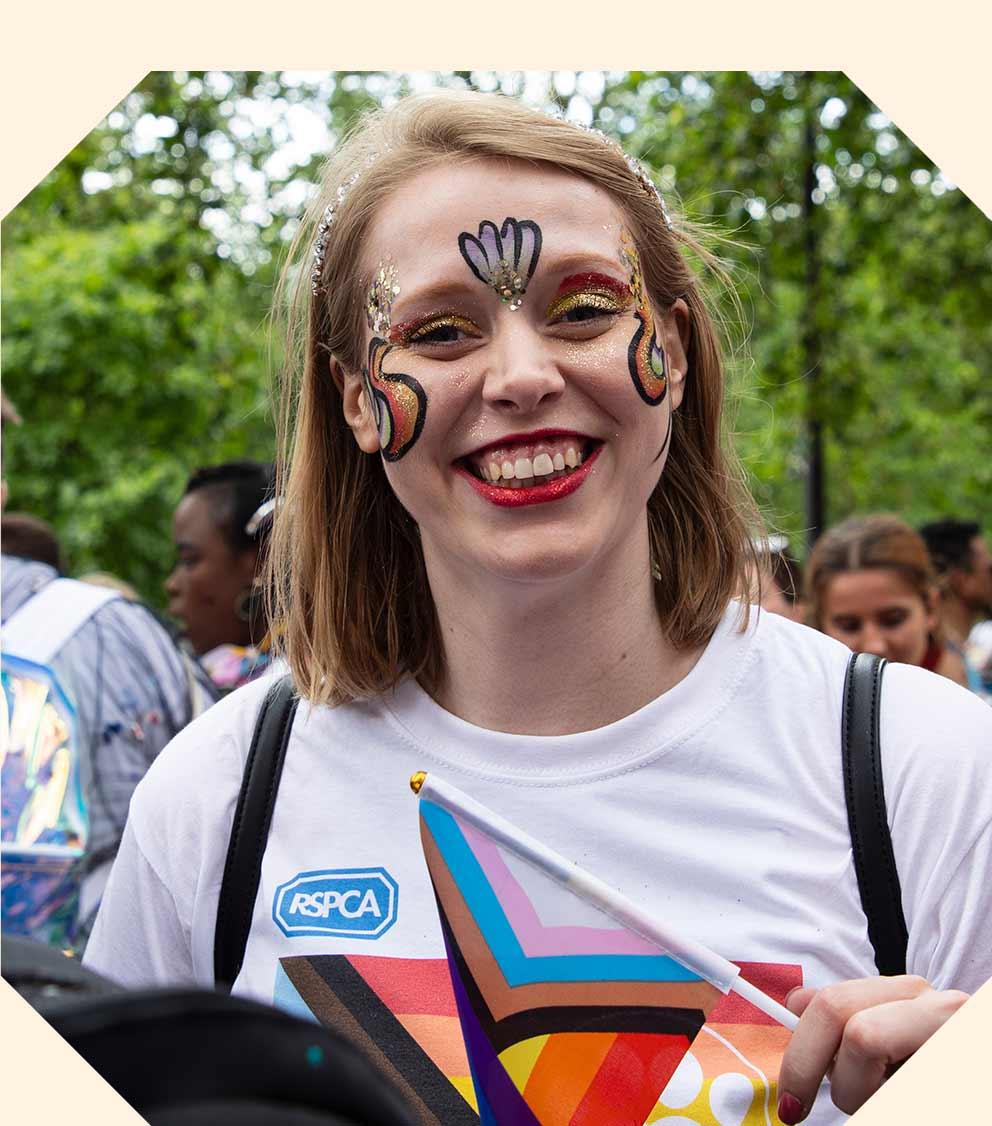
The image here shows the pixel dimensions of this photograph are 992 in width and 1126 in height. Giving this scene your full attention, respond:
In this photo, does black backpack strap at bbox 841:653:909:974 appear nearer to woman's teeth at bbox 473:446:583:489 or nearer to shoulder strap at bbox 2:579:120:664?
woman's teeth at bbox 473:446:583:489

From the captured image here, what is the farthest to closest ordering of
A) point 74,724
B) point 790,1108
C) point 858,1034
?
point 74,724 → point 790,1108 → point 858,1034

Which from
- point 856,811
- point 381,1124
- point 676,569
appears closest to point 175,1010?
point 381,1124

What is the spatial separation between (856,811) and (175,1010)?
4.02 ft

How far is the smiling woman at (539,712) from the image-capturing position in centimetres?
181

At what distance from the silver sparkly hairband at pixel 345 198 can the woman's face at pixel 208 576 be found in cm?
290

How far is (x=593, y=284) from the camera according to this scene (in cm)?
205

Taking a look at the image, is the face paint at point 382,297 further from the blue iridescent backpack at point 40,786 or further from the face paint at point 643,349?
the blue iridescent backpack at point 40,786

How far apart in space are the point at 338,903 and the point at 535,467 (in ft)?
2.19

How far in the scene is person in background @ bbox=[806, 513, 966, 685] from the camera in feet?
15.7

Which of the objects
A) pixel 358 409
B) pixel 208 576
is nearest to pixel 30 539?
pixel 208 576

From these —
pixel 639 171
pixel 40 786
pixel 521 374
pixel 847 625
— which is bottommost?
pixel 40 786

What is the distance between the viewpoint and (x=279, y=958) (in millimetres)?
1963

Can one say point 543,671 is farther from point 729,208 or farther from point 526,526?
point 729,208

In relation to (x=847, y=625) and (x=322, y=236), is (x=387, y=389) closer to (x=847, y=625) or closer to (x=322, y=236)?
(x=322, y=236)
